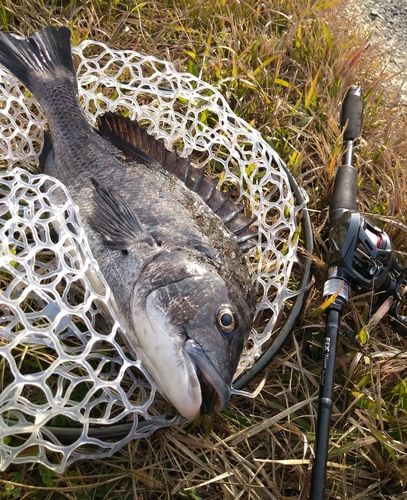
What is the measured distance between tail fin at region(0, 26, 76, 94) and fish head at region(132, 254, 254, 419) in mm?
1550

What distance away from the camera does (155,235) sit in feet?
8.07

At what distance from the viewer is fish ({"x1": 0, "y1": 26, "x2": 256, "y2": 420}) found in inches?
81.8

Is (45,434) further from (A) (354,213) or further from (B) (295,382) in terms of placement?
(A) (354,213)

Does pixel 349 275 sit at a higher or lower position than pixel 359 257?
lower

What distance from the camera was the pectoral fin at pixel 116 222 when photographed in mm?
2441

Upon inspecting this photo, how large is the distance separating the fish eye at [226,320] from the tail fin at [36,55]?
1.84 m

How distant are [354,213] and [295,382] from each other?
979mm

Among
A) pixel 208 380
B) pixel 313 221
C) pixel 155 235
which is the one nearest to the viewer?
pixel 208 380

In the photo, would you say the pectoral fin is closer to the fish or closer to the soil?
the fish

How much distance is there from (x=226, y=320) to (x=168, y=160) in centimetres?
113

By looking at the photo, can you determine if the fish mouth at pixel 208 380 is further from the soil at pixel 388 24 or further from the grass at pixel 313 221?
the soil at pixel 388 24

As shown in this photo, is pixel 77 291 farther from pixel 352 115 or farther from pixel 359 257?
pixel 352 115

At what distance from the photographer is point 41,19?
3.86 m

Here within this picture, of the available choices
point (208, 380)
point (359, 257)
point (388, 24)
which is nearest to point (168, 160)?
point (359, 257)
